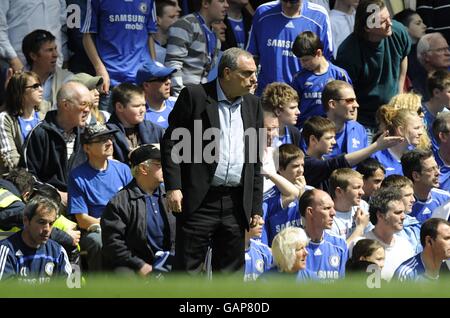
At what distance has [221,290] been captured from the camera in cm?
773

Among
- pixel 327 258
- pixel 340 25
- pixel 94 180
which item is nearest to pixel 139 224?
pixel 94 180

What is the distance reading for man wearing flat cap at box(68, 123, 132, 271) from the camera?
1114cm

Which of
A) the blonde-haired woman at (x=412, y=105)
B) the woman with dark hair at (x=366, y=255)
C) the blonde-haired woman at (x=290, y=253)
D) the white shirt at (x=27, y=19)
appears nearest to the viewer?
the blonde-haired woman at (x=290, y=253)

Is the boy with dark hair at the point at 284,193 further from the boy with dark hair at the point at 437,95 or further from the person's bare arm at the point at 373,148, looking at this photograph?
the boy with dark hair at the point at 437,95

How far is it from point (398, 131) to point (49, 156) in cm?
343

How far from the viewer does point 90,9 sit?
13805 millimetres

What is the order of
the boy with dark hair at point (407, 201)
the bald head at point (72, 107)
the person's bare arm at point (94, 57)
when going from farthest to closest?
the person's bare arm at point (94, 57) → the bald head at point (72, 107) → the boy with dark hair at point (407, 201)

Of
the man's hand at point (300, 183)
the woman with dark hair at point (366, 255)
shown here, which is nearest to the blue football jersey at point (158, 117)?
the man's hand at point (300, 183)

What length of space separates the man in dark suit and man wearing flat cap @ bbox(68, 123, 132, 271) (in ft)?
5.77

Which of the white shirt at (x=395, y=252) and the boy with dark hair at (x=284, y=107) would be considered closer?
the white shirt at (x=395, y=252)

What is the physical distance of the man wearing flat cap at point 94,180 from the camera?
36.6ft

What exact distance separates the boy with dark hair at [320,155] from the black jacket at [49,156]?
6.99 ft

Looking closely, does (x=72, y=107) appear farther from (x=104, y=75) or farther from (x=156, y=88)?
(x=104, y=75)

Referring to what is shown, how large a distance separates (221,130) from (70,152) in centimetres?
286
